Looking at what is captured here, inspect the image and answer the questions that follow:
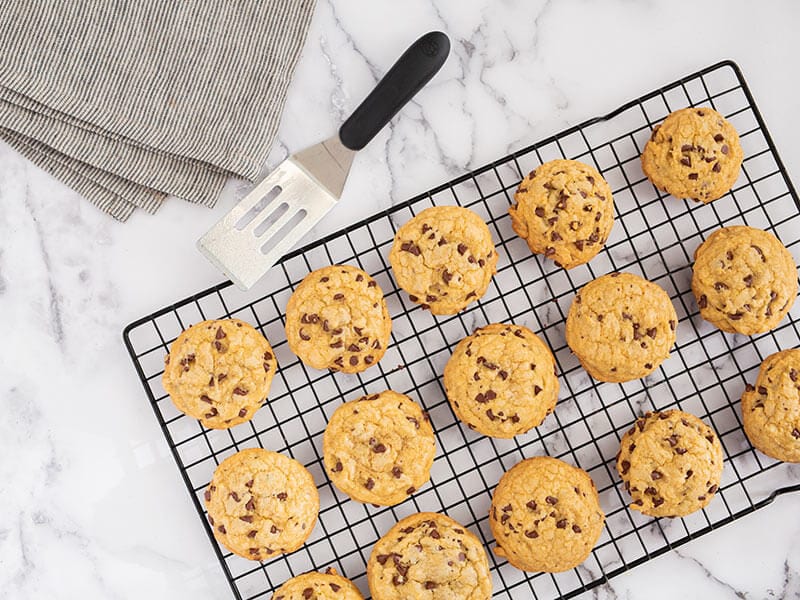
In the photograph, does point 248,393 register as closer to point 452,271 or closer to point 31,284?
point 452,271

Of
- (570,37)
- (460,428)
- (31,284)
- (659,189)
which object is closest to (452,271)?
(460,428)

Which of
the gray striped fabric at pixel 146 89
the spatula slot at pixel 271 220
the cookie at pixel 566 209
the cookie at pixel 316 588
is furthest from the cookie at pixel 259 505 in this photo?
the cookie at pixel 566 209

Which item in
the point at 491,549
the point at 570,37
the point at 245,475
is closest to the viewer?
the point at 245,475

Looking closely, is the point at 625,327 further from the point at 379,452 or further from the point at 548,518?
the point at 379,452

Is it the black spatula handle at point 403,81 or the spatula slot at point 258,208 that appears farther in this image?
the spatula slot at point 258,208

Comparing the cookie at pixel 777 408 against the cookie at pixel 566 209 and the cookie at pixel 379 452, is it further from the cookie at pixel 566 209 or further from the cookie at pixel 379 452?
the cookie at pixel 379 452

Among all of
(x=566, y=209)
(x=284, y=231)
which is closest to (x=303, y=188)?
(x=284, y=231)
